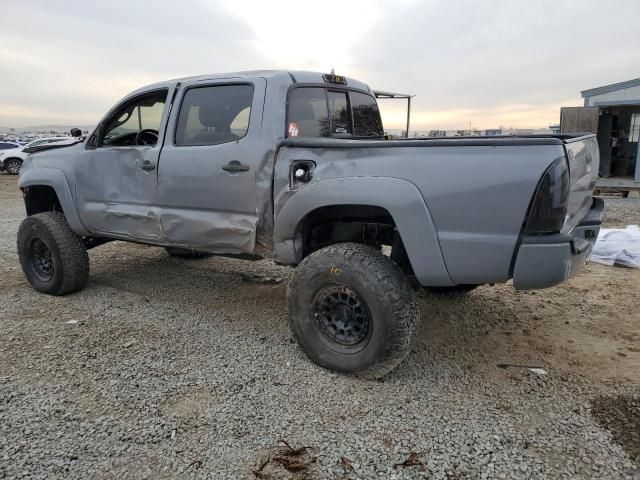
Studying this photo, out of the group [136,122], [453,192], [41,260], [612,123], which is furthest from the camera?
[612,123]

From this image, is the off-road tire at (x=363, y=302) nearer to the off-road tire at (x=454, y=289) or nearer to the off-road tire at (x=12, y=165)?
the off-road tire at (x=454, y=289)

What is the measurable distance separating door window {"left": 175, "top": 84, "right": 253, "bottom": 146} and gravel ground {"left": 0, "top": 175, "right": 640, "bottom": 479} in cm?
157

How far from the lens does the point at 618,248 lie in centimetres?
633

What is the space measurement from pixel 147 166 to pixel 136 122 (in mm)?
679

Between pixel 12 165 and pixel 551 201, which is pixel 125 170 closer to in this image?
pixel 551 201

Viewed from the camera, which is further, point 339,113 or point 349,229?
point 339,113

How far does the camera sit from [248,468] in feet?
7.92

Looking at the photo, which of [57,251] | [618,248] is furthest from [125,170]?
[618,248]

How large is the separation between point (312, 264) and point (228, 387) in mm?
945

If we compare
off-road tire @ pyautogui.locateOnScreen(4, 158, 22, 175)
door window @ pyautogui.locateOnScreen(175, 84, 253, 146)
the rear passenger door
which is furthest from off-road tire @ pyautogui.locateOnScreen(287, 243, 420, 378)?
off-road tire @ pyautogui.locateOnScreen(4, 158, 22, 175)

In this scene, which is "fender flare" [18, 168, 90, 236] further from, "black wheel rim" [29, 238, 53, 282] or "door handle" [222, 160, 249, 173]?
"door handle" [222, 160, 249, 173]

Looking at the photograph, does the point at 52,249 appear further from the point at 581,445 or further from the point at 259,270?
the point at 581,445

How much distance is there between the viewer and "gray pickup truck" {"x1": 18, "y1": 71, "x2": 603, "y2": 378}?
2633 millimetres

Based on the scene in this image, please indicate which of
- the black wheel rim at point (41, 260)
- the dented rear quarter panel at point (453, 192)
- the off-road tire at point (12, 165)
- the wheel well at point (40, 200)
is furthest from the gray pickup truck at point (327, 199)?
the off-road tire at point (12, 165)
